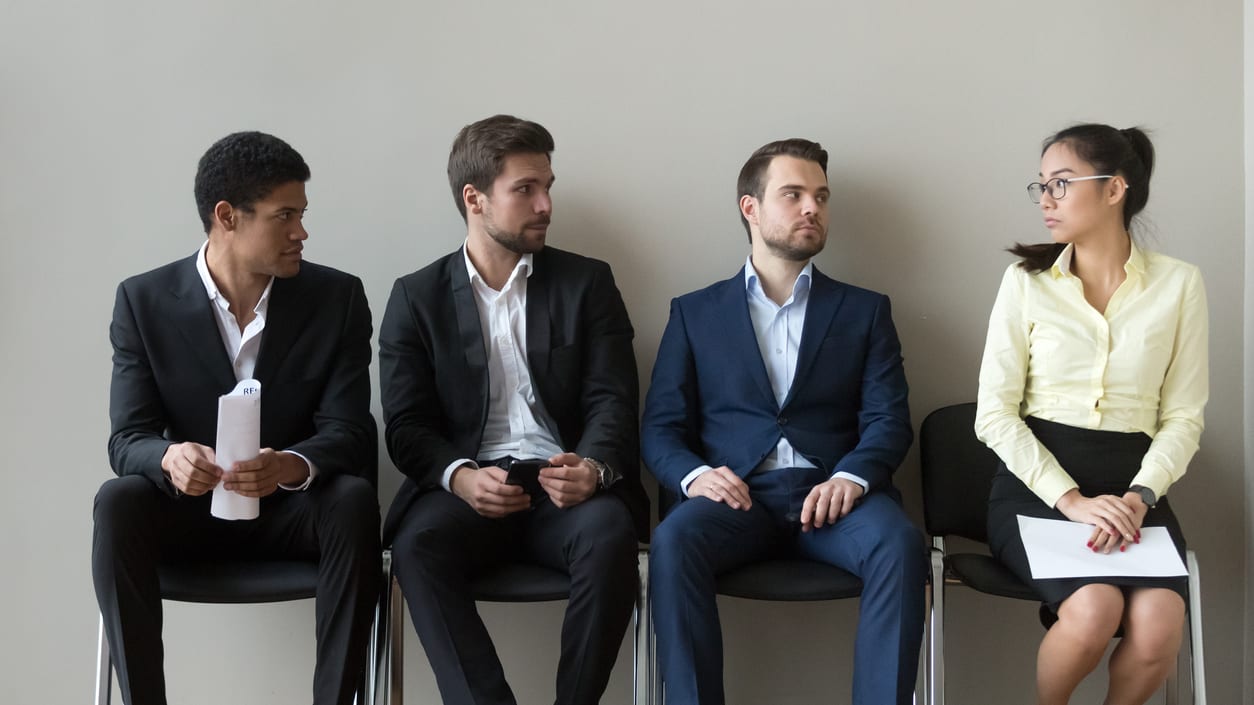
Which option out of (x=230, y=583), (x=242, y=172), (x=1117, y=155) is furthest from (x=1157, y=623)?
(x=242, y=172)

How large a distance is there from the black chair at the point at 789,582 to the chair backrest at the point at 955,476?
0.48m

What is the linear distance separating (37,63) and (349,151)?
3.14 feet

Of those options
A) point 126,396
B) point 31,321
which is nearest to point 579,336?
point 126,396

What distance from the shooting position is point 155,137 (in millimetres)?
3254

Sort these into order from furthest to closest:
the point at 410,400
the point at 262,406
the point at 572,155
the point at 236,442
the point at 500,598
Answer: the point at 572,155
the point at 410,400
the point at 262,406
the point at 500,598
the point at 236,442

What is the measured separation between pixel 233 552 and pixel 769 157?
1757 mm

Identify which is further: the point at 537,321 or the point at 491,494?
the point at 537,321

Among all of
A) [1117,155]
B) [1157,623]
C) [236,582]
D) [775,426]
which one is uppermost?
[1117,155]

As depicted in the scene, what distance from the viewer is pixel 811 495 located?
270cm

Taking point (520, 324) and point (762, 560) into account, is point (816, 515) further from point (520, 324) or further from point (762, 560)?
point (520, 324)

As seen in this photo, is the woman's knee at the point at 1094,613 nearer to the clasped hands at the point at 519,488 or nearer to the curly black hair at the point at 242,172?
the clasped hands at the point at 519,488

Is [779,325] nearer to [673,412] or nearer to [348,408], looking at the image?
[673,412]

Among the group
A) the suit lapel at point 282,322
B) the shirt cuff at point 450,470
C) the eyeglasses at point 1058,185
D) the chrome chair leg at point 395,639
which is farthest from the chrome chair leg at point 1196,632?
the suit lapel at point 282,322

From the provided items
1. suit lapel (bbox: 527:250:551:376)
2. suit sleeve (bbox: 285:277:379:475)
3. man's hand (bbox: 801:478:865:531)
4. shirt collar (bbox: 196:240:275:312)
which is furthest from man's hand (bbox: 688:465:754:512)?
shirt collar (bbox: 196:240:275:312)
